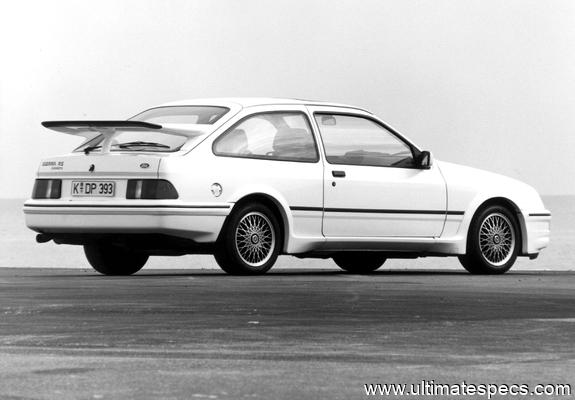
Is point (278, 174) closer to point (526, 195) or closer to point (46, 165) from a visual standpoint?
point (46, 165)

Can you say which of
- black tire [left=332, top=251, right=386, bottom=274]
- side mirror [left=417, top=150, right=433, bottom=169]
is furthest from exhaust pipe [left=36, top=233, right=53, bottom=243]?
side mirror [left=417, top=150, right=433, bottom=169]

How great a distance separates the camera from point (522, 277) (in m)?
15.1

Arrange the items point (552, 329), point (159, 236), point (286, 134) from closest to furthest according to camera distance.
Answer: point (552, 329), point (159, 236), point (286, 134)

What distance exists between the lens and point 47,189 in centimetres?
1416

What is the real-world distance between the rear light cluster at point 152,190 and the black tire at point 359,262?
124 inches

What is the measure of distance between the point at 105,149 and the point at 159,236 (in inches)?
35.7

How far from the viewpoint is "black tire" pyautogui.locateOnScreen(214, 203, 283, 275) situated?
544 inches

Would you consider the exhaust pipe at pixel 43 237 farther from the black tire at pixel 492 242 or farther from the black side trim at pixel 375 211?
the black tire at pixel 492 242

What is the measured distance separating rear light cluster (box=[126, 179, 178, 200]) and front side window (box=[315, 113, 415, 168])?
1.88 m

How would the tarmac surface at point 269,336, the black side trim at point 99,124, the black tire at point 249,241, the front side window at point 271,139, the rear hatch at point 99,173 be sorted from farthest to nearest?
the front side window at point 271,139 < the black tire at point 249,241 < the rear hatch at point 99,173 < the black side trim at point 99,124 < the tarmac surface at point 269,336

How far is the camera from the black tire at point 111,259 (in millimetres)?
14992

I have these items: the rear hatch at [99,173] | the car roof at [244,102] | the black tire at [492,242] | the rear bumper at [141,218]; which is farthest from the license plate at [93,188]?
the black tire at [492,242]

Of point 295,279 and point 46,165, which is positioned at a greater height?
point 46,165

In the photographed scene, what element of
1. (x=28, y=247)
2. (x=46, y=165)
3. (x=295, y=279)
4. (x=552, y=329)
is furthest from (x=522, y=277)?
(x=28, y=247)
